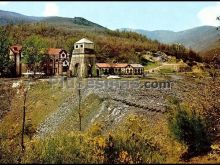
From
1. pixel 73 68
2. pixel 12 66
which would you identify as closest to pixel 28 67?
pixel 12 66

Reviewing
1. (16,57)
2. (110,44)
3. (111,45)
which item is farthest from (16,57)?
(110,44)

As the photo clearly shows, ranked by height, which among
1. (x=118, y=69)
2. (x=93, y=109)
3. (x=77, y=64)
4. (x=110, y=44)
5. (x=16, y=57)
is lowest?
(x=93, y=109)

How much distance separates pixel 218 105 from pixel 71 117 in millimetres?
15417

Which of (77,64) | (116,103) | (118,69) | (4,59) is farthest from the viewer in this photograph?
(118,69)

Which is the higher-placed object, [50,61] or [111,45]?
[111,45]

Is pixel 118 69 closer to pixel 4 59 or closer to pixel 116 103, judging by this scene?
pixel 4 59

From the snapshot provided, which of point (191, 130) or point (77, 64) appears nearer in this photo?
point (191, 130)

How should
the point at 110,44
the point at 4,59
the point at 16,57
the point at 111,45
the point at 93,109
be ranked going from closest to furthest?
the point at 93,109, the point at 4,59, the point at 16,57, the point at 111,45, the point at 110,44

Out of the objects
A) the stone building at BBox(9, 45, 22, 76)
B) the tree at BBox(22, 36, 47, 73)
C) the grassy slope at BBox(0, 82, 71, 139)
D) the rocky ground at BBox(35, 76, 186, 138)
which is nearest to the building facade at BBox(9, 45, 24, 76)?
the stone building at BBox(9, 45, 22, 76)

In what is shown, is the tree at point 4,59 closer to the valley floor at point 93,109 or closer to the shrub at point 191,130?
the valley floor at point 93,109

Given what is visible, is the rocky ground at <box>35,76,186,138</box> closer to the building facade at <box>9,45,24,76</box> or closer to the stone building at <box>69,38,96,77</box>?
the stone building at <box>69,38,96,77</box>

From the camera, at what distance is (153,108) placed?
34688mm

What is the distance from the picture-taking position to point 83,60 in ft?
179

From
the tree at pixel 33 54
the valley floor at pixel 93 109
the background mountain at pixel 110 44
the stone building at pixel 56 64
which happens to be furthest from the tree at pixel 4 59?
the valley floor at pixel 93 109
